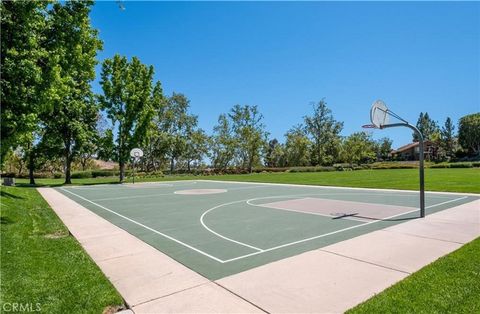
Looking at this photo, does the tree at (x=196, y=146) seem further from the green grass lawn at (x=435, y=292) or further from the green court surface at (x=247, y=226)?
the green grass lawn at (x=435, y=292)

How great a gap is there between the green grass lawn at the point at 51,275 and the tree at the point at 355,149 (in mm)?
58159

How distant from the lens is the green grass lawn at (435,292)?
325 cm

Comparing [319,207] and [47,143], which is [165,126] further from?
[319,207]

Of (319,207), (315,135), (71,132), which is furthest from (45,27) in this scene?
(315,135)

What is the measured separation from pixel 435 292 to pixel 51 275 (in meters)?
5.02

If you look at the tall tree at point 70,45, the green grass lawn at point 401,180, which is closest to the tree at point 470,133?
the green grass lawn at point 401,180

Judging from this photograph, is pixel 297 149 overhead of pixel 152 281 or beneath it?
overhead

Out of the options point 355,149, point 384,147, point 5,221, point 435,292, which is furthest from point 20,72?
point 384,147

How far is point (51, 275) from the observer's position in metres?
4.25

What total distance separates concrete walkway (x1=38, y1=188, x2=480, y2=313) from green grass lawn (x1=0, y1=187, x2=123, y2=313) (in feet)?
0.77

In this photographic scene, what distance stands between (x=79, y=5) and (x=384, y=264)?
15.5 metres

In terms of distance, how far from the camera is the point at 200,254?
5.37 metres

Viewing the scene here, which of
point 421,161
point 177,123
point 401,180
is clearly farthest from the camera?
point 177,123

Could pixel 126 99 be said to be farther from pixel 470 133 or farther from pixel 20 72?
pixel 470 133
